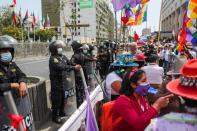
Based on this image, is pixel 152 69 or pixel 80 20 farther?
pixel 80 20

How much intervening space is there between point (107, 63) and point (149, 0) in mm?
2877

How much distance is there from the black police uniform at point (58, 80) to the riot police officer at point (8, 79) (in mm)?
2487

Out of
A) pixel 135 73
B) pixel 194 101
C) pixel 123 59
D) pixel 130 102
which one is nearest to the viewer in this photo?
Answer: pixel 194 101

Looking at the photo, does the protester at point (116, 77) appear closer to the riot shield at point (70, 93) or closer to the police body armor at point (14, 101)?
the police body armor at point (14, 101)

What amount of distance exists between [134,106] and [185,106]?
1124 mm

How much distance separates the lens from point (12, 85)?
12.7 feet

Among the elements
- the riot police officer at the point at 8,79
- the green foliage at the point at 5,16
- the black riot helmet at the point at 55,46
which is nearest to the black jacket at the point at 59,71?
the black riot helmet at the point at 55,46

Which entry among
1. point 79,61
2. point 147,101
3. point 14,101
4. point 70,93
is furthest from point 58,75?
point 147,101

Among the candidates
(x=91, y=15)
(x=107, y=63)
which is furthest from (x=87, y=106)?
(x=91, y=15)

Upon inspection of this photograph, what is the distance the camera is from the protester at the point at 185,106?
6.32 feet

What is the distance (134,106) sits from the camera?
125 inches

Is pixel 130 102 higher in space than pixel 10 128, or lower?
higher

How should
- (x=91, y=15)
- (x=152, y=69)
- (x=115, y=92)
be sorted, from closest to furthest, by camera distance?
(x=115, y=92), (x=152, y=69), (x=91, y=15)

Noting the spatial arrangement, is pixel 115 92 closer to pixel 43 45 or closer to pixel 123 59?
pixel 123 59
